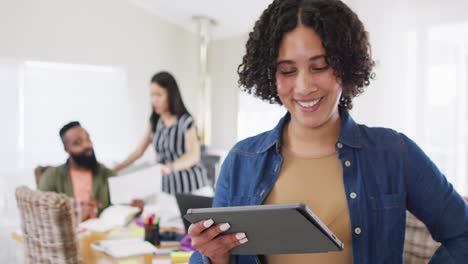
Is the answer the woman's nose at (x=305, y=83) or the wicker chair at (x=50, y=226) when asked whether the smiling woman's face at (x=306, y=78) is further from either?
the wicker chair at (x=50, y=226)

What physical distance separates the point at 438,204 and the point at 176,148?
222 cm

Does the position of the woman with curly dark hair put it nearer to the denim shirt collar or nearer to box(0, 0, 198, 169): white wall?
the denim shirt collar

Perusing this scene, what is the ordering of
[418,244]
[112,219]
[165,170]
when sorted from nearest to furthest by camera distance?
[418,244] < [112,219] < [165,170]

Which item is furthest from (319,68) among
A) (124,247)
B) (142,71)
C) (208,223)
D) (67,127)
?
(142,71)

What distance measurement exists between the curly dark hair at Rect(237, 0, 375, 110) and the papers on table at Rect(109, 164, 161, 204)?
155 cm

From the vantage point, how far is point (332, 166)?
1.08 meters

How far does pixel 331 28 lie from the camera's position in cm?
103

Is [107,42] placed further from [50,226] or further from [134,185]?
[50,226]

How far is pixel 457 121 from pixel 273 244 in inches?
101

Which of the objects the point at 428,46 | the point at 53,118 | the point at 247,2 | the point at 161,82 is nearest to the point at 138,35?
the point at 161,82

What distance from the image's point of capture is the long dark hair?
3.08m

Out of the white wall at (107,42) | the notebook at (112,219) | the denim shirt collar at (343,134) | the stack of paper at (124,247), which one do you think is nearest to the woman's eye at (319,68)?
the denim shirt collar at (343,134)

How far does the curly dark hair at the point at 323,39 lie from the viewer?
1026 mm

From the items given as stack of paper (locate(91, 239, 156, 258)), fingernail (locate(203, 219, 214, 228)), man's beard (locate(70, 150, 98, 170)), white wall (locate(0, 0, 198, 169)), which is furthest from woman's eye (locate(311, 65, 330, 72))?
white wall (locate(0, 0, 198, 169))
